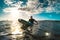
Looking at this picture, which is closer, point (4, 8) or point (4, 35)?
point (4, 35)

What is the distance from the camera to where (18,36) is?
165 inches

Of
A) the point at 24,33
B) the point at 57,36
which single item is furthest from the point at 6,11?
the point at 57,36

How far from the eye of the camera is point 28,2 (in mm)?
4996

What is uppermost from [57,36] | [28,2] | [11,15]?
[28,2]

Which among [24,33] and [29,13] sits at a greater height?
[29,13]

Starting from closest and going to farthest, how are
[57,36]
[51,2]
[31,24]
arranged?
[57,36], [31,24], [51,2]

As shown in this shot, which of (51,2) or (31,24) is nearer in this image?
(31,24)

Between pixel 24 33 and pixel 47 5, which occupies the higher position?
pixel 47 5

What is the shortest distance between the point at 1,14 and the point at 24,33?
37.2 inches

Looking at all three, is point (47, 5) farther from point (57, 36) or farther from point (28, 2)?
point (57, 36)

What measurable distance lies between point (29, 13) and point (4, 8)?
0.69 metres

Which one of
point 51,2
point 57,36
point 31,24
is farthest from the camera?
point 51,2

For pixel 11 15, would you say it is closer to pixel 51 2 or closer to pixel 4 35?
pixel 4 35

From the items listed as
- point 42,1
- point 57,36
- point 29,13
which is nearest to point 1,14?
point 29,13
